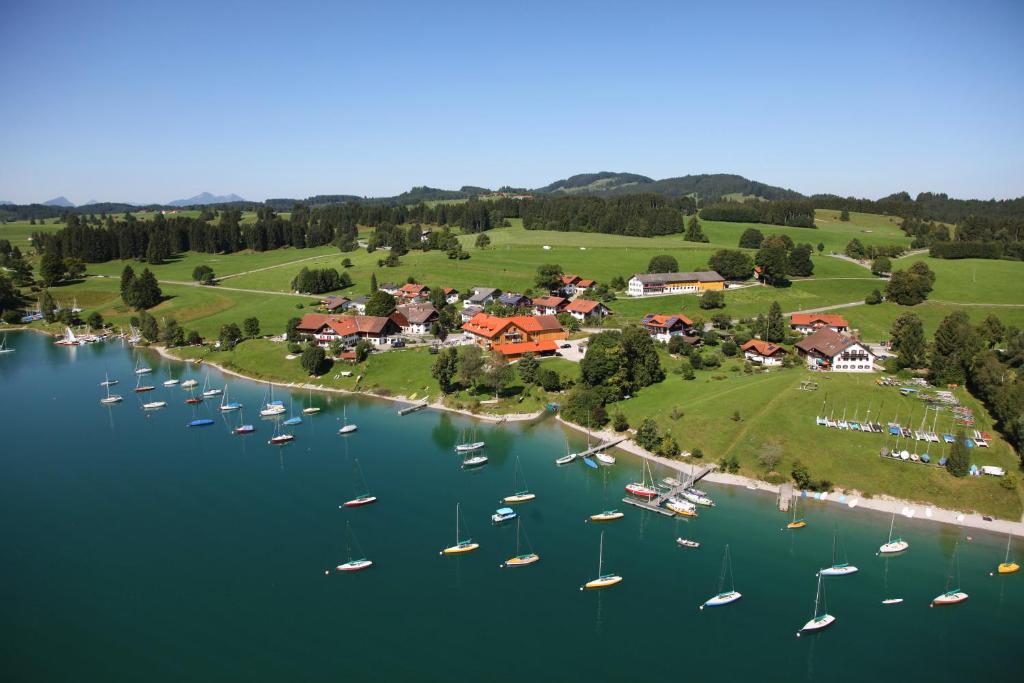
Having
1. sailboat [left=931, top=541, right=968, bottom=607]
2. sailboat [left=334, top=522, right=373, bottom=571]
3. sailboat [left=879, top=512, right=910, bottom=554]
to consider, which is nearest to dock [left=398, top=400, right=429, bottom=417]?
sailboat [left=334, top=522, right=373, bottom=571]

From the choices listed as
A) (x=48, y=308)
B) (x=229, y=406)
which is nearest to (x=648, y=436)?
(x=229, y=406)

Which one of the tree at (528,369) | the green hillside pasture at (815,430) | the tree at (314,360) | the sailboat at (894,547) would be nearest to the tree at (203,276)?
the tree at (314,360)

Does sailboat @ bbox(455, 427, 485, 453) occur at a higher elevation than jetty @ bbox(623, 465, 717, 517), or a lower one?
higher

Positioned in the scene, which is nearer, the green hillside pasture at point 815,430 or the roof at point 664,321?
the green hillside pasture at point 815,430

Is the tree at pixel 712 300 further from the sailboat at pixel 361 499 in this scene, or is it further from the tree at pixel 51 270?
the tree at pixel 51 270

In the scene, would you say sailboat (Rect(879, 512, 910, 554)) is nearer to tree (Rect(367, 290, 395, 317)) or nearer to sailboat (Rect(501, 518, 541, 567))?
sailboat (Rect(501, 518, 541, 567))

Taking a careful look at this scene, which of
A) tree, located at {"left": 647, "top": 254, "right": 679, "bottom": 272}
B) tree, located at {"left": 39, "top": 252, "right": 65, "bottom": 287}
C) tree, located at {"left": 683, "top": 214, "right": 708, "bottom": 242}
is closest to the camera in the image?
tree, located at {"left": 647, "top": 254, "right": 679, "bottom": 272}

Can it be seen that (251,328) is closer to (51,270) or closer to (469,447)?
(469,447)
